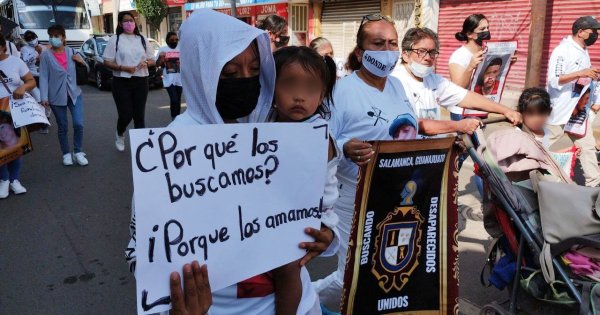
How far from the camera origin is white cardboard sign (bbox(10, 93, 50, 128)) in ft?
17.7

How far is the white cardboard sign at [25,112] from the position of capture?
541 cm

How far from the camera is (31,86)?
5.77m

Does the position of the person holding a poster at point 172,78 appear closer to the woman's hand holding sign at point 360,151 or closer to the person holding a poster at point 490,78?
the person holding a poster at point 490,78

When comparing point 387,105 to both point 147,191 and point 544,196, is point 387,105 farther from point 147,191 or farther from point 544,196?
point 147,191

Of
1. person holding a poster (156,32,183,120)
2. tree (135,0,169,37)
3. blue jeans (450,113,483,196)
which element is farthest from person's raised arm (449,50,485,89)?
tree (135,0,169,37)

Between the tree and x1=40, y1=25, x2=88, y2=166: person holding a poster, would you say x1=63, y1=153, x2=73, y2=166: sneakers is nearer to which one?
x1=40, y1=25, x2=88, y2=166: person holding a poster

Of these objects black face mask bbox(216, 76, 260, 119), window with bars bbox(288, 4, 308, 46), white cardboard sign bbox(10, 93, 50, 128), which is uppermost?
window with bars bbox(288, 4, 308, 46)

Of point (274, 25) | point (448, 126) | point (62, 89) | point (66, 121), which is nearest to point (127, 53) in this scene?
point (62, 89)

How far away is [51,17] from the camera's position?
17.8 meters

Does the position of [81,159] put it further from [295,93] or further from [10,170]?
[295,93]

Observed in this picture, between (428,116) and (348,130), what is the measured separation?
36.9 inches

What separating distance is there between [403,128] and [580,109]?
12.9ft

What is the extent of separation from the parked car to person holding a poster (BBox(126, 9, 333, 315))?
14.6 m

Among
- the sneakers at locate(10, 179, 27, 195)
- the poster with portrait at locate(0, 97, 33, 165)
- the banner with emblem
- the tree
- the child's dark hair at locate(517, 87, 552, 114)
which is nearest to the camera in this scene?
the banner with emblem
